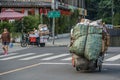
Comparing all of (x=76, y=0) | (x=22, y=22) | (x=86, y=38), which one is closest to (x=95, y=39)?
(x=86, y=38)

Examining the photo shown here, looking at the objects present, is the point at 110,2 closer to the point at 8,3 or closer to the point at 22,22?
the point at 8,3

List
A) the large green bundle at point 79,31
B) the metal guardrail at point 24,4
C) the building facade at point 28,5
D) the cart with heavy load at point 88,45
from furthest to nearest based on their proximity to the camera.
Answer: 1. the building facade at point 28,5
2. the metal guardrail at point 24,4
3. the large green bundle at point 79,31
4. the cart with heavy load at point 88,45

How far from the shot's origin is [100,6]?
89812 millimetres

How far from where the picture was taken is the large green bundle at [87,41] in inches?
728

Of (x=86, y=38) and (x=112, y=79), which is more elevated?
(x=86, y=38)

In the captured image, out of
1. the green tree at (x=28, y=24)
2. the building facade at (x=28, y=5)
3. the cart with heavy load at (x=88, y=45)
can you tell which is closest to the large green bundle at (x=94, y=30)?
the cart with heavy load at (x=88, y=45)

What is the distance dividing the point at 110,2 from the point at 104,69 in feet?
218

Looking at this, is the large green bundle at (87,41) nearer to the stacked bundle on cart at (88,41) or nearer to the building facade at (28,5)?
the stacked bundle on cart at (88,41)

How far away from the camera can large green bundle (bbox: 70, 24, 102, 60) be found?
60.6 feet

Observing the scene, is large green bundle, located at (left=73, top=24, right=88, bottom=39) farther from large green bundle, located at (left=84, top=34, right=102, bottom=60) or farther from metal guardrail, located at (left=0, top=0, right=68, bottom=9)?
metal guardrail, located at (left=0, top=0, right=68, bottom=9)

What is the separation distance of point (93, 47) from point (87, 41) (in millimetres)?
367

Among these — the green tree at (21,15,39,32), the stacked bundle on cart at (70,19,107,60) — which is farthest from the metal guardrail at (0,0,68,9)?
the stacked bundle on cart at (70,19,107,60)

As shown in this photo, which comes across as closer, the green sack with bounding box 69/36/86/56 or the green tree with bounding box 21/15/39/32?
the green sack with bounding box 69/36/86/56

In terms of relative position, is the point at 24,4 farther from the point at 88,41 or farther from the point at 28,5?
the point at 88,41
